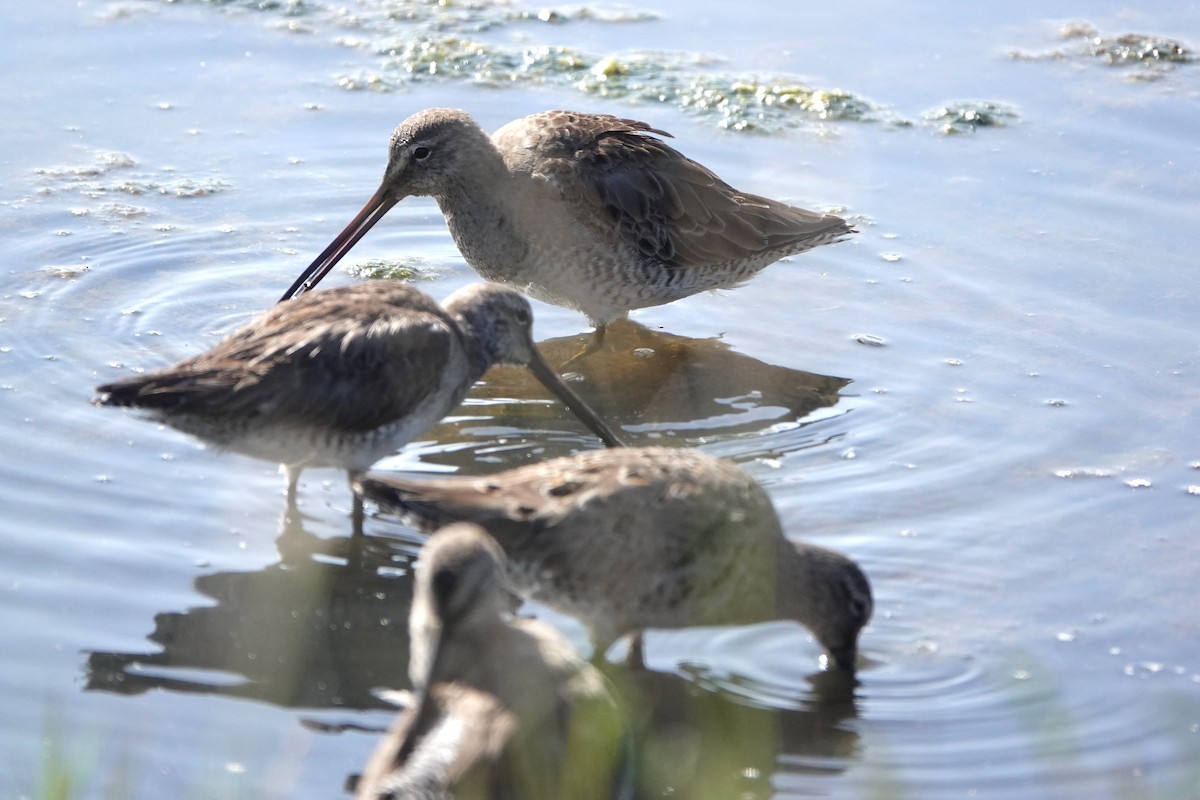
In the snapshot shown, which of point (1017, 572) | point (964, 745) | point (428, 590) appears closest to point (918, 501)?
point (1017, 572)

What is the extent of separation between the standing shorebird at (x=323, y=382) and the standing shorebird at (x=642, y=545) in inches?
21.8

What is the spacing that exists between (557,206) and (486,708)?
11.7 ft

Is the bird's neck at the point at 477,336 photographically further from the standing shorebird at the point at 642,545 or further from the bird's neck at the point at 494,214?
the bird's neck at the point at 494,214

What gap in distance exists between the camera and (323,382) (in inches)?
189

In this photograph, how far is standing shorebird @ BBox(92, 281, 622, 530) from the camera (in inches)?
185

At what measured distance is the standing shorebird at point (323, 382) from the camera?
4688mm

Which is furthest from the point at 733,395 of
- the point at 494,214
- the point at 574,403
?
the point at 494,214

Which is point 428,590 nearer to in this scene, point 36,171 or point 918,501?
point 918,501

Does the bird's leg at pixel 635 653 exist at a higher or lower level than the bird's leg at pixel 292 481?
lower

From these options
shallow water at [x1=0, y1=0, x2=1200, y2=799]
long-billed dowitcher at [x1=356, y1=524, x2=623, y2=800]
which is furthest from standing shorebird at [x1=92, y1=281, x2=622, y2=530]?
long-billed dowitcher at [x1=356, y1=524, x2=623, y2=800]

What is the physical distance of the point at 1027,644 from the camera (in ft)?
15.2

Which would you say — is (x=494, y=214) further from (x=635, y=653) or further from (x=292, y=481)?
(x=635, y=653)

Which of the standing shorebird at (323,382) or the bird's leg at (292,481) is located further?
the bird's leg at (292,481)

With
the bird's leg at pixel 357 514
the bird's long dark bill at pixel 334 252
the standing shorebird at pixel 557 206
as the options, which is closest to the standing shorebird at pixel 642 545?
the bird's leg at pixel 357 514
